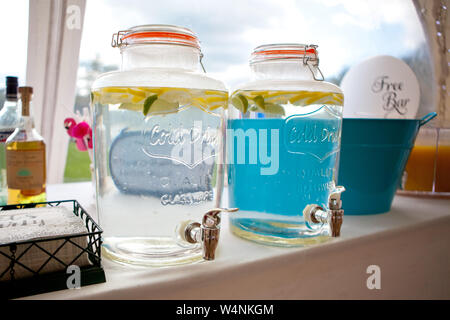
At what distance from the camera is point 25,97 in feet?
2.24

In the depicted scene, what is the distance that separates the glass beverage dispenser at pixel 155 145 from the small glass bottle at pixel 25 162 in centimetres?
25

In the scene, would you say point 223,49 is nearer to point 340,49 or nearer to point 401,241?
point 340,49

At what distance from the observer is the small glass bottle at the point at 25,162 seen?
650mm

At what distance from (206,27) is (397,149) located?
0.96 meters

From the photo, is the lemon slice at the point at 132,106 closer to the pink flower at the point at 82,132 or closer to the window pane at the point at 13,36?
the pink flower at the point at 82,132

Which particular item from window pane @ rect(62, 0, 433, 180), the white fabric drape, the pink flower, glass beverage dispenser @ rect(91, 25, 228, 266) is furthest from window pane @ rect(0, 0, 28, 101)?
glass beverage dispenser @ rect(91, 25, 228, 266)

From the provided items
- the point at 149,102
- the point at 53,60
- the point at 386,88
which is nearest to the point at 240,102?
Answer: the point at 149,102

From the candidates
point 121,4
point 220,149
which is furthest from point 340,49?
point 220,149

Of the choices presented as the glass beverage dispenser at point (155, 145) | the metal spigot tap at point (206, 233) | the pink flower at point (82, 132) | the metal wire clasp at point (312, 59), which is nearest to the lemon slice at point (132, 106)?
the glass beverage dispenser at point (155, 145)

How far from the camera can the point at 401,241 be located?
706mm

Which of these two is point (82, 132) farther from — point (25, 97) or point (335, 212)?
point (335, 212)

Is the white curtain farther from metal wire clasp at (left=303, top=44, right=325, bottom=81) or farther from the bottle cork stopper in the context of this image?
the bottle cork stopper

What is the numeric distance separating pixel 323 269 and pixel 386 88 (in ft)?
2.27

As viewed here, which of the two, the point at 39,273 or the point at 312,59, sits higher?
the point at 312,59
